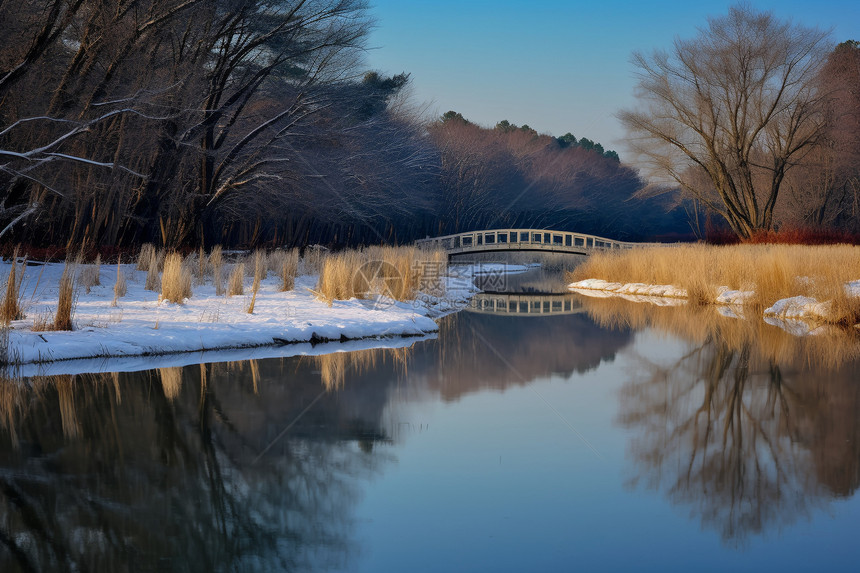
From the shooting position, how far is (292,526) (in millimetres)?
4266

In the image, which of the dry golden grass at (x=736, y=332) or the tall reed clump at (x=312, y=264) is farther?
the tall reed clump at (x=312, y=264)

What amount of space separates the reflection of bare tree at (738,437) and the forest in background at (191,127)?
25.0 feet

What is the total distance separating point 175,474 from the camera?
5.02m

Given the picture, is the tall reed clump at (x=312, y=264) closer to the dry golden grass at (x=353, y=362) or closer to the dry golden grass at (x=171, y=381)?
the dry golden grass at (x=353, y=362)

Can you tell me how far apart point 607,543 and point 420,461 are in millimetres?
1695

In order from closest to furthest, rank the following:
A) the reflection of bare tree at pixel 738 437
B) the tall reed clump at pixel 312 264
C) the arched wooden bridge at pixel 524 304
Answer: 1. the reflection of bare tree at pixel 738 437
2. the arched wooden bridge at pixel 524 304
3. the tall reed clump at pixel 312 264

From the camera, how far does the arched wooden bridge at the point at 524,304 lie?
57.9 feet

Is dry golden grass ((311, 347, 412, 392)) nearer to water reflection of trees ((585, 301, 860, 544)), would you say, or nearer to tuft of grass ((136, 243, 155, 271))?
water reflection of trees ((585, 301, 860, 544))

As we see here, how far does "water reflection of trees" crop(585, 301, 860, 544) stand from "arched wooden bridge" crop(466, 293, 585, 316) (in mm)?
6411

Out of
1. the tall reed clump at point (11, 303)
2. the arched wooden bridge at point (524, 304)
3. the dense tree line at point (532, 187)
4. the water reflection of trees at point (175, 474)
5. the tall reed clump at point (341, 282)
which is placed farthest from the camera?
the dense tree line at point (532, 187)

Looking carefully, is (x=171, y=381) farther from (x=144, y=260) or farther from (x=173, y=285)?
(x=144, y=260)

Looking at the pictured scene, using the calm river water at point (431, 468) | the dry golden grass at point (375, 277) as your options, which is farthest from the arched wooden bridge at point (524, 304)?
the calm river water at point (431, 468)

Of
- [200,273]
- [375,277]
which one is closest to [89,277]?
[200,273]

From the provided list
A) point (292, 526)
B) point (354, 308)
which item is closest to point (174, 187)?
point (354, 308)
